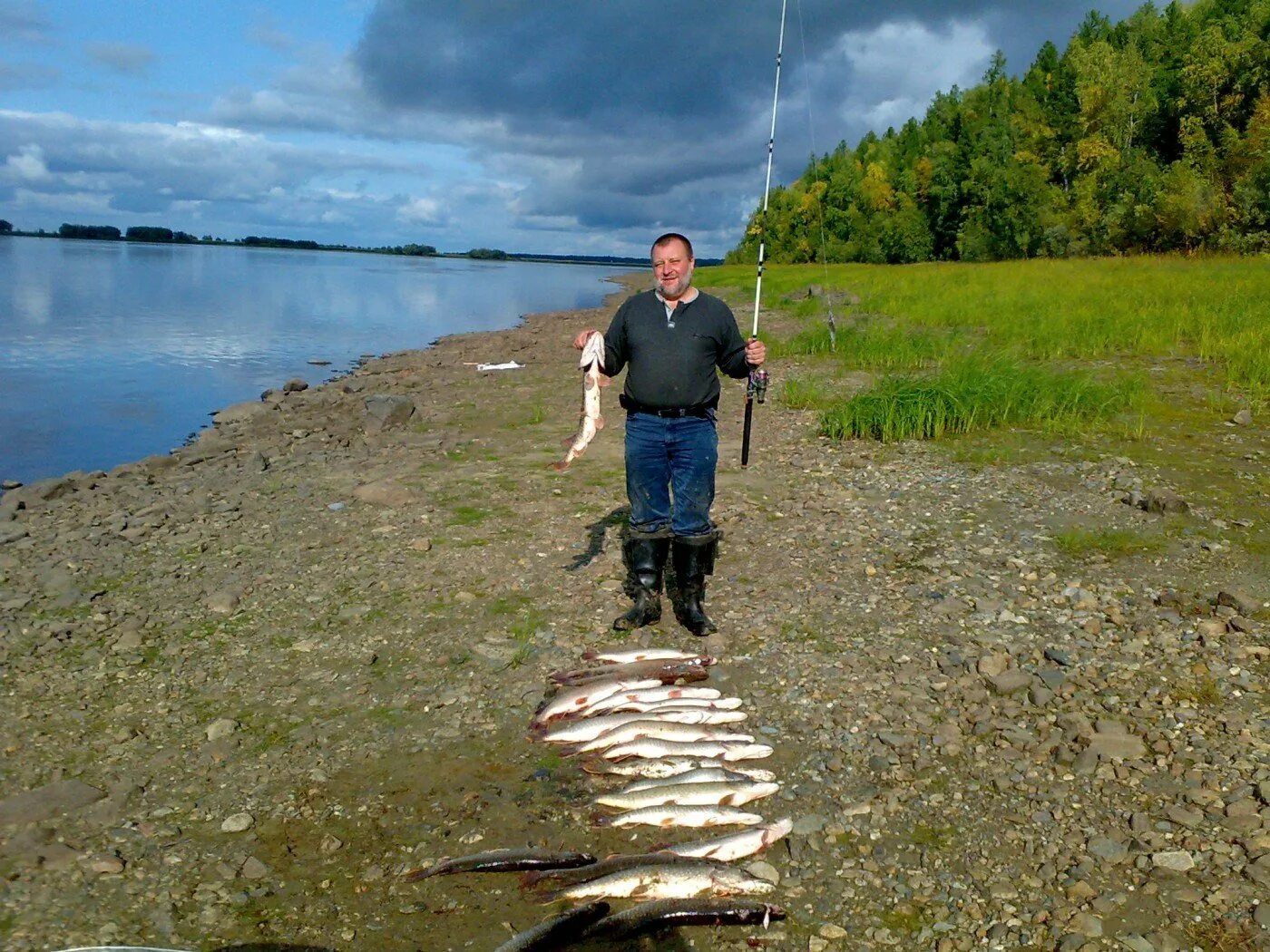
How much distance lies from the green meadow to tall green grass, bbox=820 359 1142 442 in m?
0.02

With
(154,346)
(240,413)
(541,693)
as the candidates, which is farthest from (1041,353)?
(154,346)

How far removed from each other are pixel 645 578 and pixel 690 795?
226 cm

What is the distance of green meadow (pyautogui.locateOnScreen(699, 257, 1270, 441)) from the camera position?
11.6 m

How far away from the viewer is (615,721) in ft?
17.0

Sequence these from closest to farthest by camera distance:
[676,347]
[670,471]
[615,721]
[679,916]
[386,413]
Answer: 1. [679,916]
2. [615,721]
3. [676,347]
4. [670,471]
5. [386,413]

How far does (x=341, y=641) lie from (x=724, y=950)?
12.7ft

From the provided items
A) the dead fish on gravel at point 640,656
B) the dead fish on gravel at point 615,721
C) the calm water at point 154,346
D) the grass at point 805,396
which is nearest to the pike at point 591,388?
the dead fish on gravel at point 640,656

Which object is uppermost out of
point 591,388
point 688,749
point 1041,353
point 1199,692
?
point 1041,353

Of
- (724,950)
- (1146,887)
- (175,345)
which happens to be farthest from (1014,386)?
(175,345)

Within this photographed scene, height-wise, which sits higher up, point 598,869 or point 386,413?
point 386,413

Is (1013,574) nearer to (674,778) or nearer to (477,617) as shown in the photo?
(674,778)

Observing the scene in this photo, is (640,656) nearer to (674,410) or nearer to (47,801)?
(674,410)

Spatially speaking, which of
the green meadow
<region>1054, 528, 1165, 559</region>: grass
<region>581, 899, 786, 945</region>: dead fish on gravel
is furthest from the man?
the green meadow

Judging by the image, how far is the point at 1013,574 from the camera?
7.16 metres
